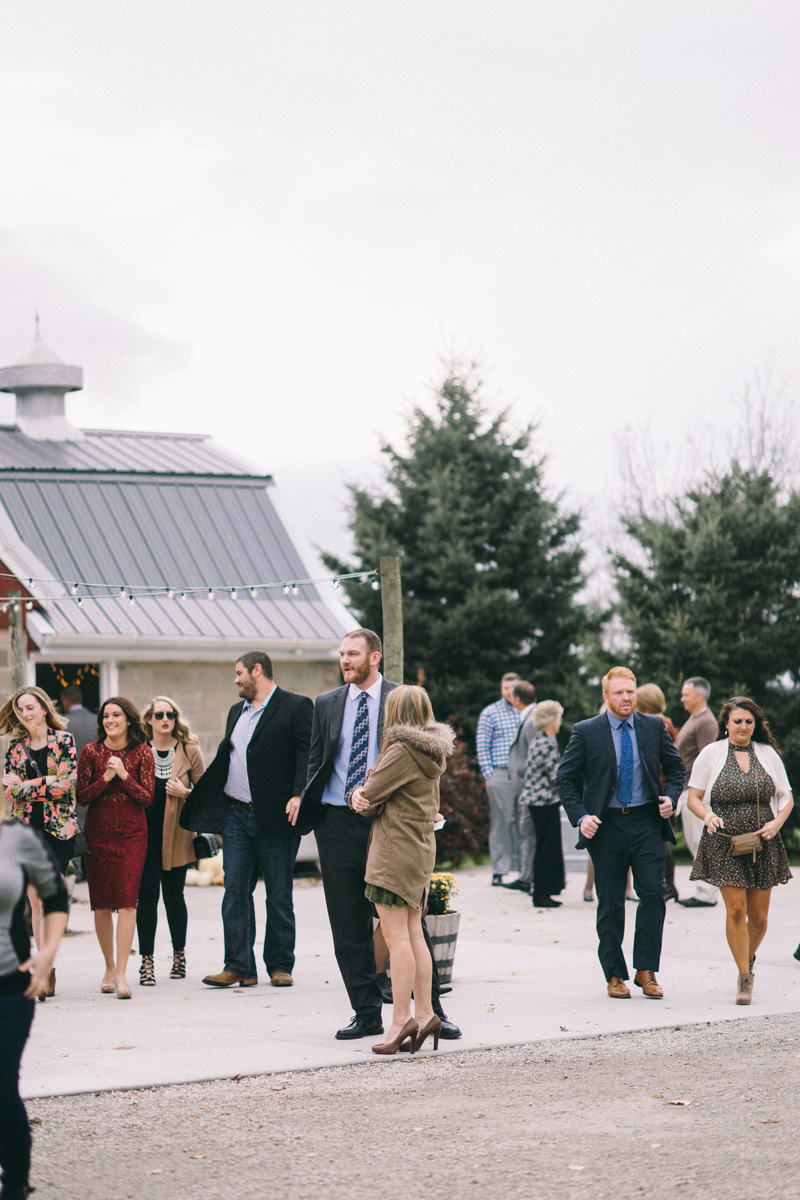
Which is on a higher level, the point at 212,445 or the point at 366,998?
the point at 212,445

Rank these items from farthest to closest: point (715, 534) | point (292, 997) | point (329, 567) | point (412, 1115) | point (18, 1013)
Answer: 1. point (329, 567)
2. point (715, 534)
3. point (292, 997)
4. point (412, 1115)
5. point (18, 1013)

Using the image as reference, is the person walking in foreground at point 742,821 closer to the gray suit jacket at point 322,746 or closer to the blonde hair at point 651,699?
the gray suit jacket at point 322,746

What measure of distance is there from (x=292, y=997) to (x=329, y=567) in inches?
670

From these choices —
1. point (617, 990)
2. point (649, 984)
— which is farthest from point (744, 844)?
point (617, 990)

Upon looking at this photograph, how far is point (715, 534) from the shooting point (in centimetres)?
2130

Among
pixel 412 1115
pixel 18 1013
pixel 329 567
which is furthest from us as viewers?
pixel 329 567

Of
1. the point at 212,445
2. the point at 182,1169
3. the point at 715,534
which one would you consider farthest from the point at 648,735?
the point at 212,445

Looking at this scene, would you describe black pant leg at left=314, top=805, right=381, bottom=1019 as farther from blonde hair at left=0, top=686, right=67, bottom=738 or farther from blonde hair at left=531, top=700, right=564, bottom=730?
blonde hair at left=531, top=700, right=564, bottom=730

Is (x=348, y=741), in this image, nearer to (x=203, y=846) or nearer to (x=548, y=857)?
(x=203, y=846)

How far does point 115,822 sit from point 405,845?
8.91ft

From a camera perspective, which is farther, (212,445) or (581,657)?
(581,657)

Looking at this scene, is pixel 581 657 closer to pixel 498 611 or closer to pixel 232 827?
pixel 498 611

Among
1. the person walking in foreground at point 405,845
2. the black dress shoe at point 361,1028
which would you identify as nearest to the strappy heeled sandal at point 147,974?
the black dress shoe at point 361,1028

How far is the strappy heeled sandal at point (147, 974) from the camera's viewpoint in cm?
1010
